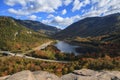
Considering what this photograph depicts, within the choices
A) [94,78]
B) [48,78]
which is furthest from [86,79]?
[48,78]

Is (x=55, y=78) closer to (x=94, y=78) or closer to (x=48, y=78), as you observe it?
(x=48, y=78)

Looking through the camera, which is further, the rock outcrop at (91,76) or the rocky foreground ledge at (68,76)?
the rock outcrop at (91,76)

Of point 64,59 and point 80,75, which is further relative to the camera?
point 64,59

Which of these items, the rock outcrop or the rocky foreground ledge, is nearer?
the rocky foreground ledge

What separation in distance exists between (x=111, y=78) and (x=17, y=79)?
8638 mm

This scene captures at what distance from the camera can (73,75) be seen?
22141mm

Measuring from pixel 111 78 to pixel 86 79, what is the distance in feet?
8.13

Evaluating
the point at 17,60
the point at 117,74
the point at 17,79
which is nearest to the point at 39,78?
the point at 17,79

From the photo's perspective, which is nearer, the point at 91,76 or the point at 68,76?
the point at 91,76

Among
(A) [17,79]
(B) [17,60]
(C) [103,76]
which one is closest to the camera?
(A) [17,79]

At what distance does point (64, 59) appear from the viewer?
639 ft

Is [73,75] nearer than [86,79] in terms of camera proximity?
No

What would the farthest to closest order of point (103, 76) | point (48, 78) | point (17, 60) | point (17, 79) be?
point (17, 60), point (103, 76), point (48, 78), point (17, 79)

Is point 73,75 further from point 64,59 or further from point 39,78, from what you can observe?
point 64,59
